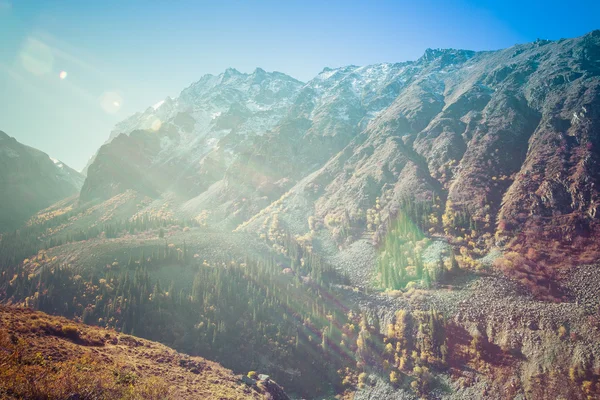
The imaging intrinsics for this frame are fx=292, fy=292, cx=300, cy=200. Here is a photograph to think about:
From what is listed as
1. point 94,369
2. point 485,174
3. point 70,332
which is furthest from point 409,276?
point 70,332

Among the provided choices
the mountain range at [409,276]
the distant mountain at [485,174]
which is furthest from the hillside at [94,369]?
the distant mountain at [485,174]

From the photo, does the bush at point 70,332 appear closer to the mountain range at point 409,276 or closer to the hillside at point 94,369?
the hillside at point 94,369

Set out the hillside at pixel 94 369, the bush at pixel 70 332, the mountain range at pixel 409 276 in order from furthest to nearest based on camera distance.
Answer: the mountain range at pixel 409 276
the bush at pixel 70 332
the hillside at pixel 94 369

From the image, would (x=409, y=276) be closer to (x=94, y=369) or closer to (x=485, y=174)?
(x=485, y=174)

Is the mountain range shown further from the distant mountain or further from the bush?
the bush

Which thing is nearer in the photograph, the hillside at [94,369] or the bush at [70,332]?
the hillside at [94,369]

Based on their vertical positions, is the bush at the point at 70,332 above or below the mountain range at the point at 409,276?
below

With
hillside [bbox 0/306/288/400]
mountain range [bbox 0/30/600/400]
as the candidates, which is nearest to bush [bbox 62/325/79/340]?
hillside [bbox 0/306/288/400]

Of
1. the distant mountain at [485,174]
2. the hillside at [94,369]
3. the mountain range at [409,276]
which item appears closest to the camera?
the hillside at [94,369]

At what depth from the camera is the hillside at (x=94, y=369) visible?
2841cm

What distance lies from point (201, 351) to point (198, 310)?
13.2 meters

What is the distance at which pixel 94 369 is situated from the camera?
119 ft

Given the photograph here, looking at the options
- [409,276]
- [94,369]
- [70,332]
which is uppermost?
[409,276]

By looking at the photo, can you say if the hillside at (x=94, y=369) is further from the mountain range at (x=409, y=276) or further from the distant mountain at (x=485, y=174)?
the distant mountain at (x=485, y=174)
